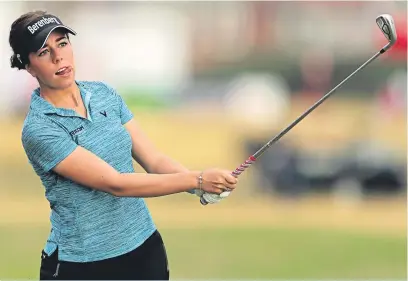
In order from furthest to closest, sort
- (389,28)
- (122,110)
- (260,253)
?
(260,253)
(389,28)
(122,110)

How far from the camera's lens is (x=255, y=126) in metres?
33.6

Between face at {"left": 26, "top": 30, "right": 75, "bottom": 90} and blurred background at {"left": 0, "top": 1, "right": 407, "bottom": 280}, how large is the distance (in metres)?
7.02

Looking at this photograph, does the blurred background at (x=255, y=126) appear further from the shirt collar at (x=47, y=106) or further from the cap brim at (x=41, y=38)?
the cap brim at (x=41, y=38)

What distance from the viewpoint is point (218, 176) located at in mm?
4512

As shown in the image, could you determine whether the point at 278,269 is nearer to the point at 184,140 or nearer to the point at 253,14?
the point at 184,140

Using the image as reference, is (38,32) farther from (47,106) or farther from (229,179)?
(229,179)

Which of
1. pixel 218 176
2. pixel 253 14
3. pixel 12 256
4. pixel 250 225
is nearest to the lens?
pixel 218 176

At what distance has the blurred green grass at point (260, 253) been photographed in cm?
1194

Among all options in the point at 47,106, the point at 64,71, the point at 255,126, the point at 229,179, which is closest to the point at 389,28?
the point at 229,179

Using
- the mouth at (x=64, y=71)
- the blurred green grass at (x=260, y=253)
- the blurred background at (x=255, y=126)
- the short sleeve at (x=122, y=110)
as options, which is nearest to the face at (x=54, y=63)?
the mouth at (x=64, y=71)

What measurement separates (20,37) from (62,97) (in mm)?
316

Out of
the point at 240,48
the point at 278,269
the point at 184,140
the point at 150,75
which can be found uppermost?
the point at 240,48

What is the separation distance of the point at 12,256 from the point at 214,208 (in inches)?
244

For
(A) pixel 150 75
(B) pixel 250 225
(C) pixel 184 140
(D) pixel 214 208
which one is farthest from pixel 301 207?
(A) pixel 150 75
